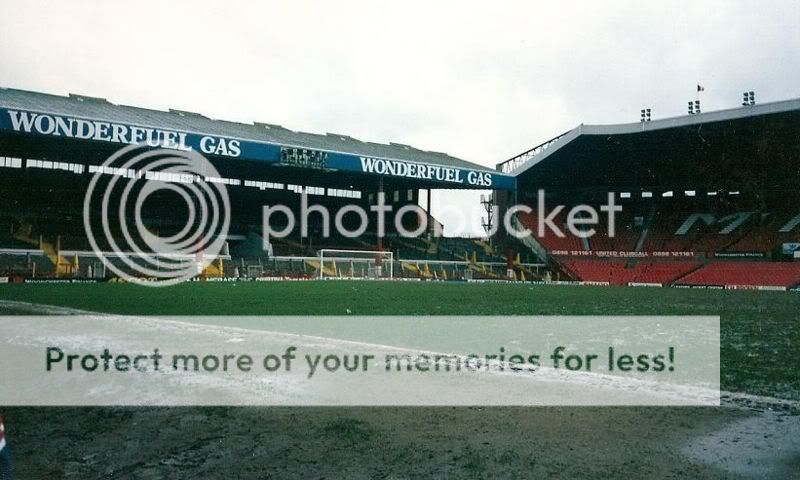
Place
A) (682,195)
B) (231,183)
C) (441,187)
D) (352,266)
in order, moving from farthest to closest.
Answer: (441,187) → (682,195) → (231,183) → (352,266)

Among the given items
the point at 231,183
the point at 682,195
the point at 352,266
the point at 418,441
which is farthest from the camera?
the point at 682,195

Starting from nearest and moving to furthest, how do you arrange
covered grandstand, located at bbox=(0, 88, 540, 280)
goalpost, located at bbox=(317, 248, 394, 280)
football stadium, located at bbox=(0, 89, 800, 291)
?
→ covered grandstand, located at bbox=(0, 88, 540, 280)
football stadium, located at bbox=(0, 89, 800, 291)
goalpost, located at bbox=(317, 248, 394, 280)

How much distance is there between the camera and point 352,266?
4722 cm

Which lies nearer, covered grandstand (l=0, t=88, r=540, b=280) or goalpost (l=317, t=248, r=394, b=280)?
covered grandstand (l=0, t=88, r=540, b=280)

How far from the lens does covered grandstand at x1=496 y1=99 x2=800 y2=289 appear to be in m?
41.3

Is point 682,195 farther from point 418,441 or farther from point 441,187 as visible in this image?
point 418,441

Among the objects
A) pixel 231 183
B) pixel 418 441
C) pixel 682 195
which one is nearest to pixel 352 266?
pixel 231 183

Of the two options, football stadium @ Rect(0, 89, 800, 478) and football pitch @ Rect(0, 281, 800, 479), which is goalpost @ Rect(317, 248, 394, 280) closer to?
football stadium @ Rect(0, 89, 800, 478)

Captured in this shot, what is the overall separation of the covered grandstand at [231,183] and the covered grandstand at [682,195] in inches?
210

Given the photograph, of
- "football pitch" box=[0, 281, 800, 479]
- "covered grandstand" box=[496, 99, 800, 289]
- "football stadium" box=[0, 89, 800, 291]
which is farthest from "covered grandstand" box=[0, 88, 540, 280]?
"football pitch" box=[0, 281, 800, 479]

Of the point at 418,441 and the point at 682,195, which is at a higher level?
the point at 682,195

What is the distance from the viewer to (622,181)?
54.8 m

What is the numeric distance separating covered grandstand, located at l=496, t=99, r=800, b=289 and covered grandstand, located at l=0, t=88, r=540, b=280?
17.5 feet

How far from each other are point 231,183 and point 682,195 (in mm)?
37990
